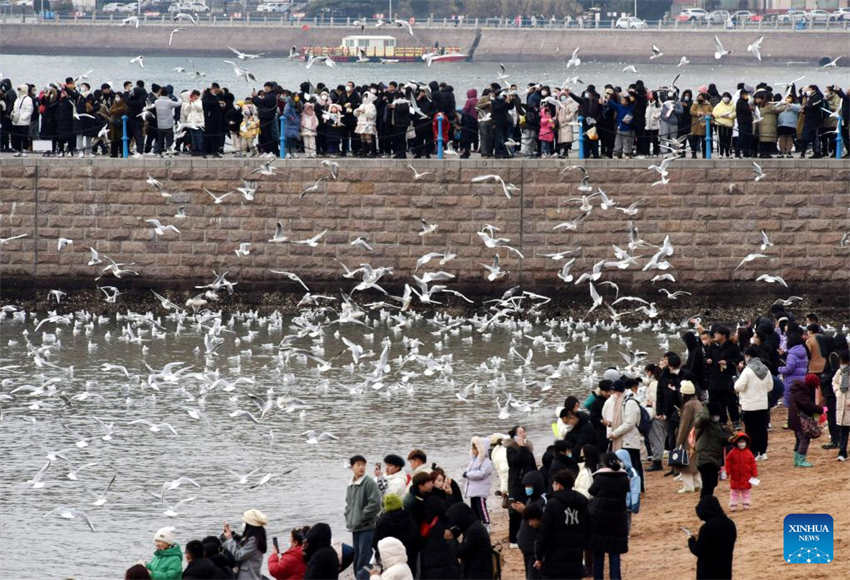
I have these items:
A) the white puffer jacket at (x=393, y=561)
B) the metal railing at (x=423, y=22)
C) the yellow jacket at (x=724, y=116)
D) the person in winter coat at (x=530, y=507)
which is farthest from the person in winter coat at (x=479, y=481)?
the metal railing at (x=423, y=22)

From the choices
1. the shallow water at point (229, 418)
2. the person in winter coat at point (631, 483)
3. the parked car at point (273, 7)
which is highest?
the parked car at point (273, 7)

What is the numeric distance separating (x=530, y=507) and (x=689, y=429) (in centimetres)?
357

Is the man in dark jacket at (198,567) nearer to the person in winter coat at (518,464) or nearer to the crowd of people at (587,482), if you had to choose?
the crowd of people at (587,482)

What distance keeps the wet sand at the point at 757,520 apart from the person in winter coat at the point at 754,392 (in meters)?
0.44

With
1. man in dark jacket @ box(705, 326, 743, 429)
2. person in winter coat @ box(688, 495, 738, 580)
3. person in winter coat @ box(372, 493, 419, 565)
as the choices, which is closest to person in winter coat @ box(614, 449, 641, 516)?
man in dark jacket @ box(705, 326, 743, 429)

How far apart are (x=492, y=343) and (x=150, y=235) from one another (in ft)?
18.3

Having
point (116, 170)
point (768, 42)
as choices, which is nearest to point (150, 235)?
point (116, 170)

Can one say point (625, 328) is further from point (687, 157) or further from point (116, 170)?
point (116, 170)

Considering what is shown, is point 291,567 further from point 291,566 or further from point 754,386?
point 754,386

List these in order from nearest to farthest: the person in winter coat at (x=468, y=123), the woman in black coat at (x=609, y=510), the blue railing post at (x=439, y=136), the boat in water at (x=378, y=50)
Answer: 1. the woman in black coat at (x=609, y=510)
2. the blue railing post at (x=439, y=136)
3. the person in winter coat at (x=468, y=123)
4. the boat in water at (x=378, y=50)

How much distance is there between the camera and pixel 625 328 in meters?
25.3

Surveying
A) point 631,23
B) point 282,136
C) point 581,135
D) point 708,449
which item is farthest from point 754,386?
point 631,23

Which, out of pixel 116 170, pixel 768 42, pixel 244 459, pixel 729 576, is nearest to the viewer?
pixel 729 576

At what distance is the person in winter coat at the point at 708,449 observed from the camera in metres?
14.4
